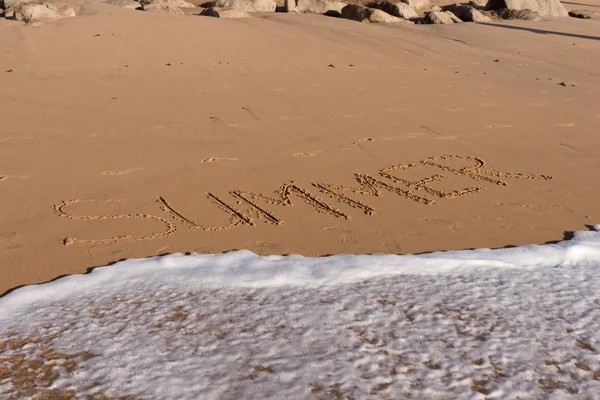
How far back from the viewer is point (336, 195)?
14.6ft

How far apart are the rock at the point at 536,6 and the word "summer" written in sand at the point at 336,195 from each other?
10.7 metres

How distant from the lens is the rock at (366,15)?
1260 cm

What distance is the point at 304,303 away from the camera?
3205 millimetres

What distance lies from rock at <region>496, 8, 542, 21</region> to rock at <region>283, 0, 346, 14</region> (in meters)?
3.52

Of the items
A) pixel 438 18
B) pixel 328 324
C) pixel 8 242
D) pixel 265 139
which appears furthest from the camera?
pixel 438 18

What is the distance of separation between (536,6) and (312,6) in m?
5.12

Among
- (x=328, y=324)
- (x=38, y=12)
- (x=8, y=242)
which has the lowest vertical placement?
(x=328, y=324)

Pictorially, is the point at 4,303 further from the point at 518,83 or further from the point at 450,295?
the point at 518,83

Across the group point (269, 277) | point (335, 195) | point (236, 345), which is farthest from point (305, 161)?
point (236, 345)

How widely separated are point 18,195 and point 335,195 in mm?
2034

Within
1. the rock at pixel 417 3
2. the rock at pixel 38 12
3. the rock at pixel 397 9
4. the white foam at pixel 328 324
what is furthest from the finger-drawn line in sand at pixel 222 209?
the rock at pixel 417 3

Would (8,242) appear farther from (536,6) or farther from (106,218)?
(536,6)

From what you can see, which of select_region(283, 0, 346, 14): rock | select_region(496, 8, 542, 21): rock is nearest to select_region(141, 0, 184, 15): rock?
select_region(283, 0, 346, 14): rock

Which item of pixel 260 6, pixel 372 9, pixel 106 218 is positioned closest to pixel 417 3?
pixel 372 9
